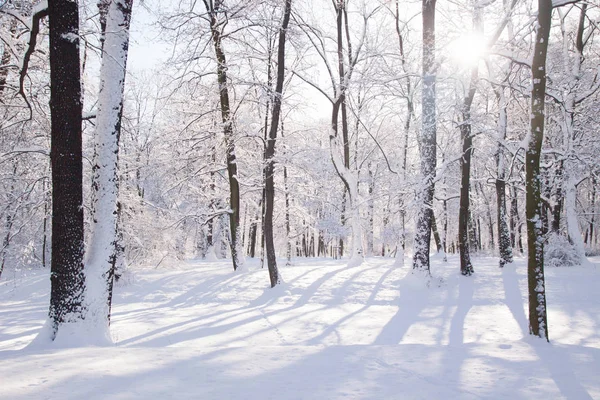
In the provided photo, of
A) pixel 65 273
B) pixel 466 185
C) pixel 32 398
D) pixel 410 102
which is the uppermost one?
pixel 410 102

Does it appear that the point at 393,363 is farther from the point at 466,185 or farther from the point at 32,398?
the point at 466,185

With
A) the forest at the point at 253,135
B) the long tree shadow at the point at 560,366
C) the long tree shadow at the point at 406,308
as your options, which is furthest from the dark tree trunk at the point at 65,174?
the long tree shadow at the point at 560,366

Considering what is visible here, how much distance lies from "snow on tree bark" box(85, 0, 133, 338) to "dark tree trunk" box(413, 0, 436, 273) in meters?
9.38

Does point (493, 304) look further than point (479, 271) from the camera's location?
No

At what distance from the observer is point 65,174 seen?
228 inches

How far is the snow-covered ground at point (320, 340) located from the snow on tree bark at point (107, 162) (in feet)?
3.75

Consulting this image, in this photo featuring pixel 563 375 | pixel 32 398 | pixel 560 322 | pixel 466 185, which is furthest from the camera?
pixel 466 185

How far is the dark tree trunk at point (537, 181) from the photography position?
6.14m

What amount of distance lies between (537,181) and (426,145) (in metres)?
7.05

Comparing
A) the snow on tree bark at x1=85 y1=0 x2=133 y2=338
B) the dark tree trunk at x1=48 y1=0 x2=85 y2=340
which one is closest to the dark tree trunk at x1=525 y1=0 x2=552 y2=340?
the snow on tree bark at x1=85 y1=0 x2=133 y2=338

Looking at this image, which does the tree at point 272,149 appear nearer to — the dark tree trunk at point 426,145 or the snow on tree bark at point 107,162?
the dark tree trunk at point 426,145

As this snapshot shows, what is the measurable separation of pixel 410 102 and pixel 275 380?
15.4 meters

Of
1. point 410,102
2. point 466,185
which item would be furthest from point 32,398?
point 410,102

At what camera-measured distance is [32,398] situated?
320cm
